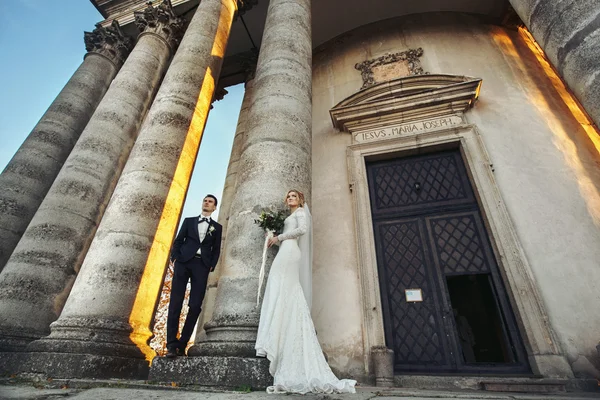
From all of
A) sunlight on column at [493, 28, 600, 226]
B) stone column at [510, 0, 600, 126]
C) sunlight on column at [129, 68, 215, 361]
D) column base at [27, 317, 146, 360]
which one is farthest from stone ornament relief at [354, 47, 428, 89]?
column base at [27, 317, 146, 360]

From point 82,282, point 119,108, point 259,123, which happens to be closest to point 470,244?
point 259,123

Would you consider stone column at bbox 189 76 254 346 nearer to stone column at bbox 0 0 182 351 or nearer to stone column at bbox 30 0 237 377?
stone column at bbox 30 0 237 377

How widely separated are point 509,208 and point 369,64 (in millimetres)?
5672

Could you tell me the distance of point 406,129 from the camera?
7.45 metres

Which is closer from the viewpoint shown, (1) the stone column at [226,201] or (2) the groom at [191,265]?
(2) the groom at [191,265]

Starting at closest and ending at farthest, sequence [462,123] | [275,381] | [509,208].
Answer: [275,381] → [509,208] → [462,123]

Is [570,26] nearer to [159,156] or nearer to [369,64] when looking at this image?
[369,64]

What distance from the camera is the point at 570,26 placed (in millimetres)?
4336

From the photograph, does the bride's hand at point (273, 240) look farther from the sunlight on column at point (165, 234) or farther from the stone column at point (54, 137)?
the stone column at point (54, 137)

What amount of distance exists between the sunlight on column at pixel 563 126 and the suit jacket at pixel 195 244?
639 centimetres

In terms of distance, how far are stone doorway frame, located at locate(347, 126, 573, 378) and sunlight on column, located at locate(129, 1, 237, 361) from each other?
3413 millimetres

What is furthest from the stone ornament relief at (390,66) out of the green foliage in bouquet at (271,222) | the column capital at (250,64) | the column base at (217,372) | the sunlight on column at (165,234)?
the column base at (217,372)

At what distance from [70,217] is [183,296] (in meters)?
3.34

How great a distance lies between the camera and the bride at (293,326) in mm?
2688
